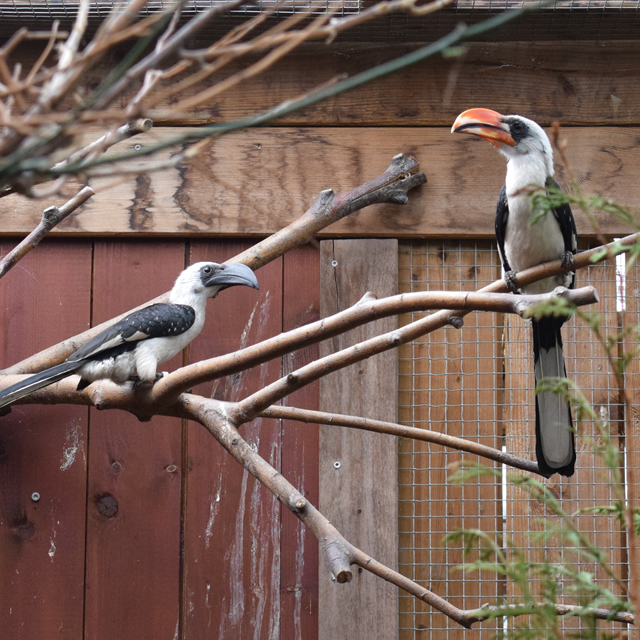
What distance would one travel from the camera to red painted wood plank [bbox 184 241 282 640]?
6.96 ft

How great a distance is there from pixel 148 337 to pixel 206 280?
0.77 ft

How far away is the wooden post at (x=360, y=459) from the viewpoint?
206 centimetres

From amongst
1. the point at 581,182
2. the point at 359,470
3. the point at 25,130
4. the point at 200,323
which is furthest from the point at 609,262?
the point at 25,130

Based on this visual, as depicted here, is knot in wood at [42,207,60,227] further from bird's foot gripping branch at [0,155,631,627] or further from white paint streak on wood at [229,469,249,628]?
white paint streak on wood at [229,469,249,628]

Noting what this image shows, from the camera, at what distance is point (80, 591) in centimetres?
214

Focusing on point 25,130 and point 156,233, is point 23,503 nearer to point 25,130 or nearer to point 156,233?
point 156,233

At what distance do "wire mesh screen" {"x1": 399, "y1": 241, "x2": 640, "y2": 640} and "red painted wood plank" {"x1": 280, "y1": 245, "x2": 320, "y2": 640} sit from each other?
0.85 feet

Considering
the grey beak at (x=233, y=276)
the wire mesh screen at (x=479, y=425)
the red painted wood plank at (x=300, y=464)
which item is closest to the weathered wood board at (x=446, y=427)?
the wire mesh screen at (x=479, y=425)

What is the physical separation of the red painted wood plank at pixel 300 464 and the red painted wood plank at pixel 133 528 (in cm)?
32

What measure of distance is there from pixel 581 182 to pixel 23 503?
6.25 feet

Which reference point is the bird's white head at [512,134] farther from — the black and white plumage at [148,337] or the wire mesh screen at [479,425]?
the black and white plumage at [148,337]

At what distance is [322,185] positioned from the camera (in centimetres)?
229

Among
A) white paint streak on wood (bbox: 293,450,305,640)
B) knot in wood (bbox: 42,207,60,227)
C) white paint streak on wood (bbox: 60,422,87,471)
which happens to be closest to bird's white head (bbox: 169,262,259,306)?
knot in wood (bbox: 42,207,60,227)

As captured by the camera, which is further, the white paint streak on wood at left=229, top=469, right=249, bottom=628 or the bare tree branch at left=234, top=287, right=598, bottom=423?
the white paint streak on wood at left=229, top=469, right=249, bottom=628
